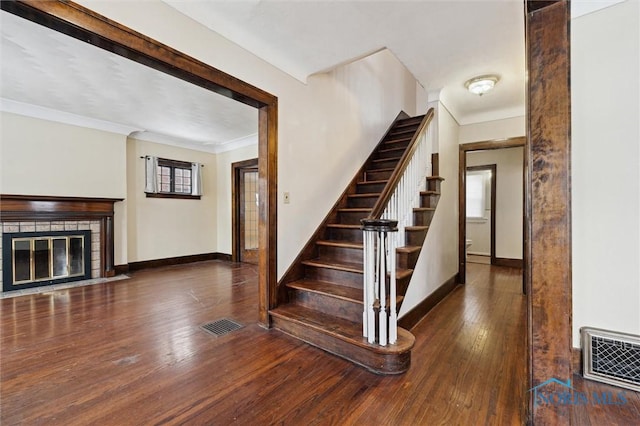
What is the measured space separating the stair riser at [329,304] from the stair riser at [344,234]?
850 mm

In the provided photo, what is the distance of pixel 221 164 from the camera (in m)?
6.24

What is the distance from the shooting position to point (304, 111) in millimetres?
2971

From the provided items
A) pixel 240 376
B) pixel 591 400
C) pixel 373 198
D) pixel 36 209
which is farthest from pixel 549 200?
pixel 36 209

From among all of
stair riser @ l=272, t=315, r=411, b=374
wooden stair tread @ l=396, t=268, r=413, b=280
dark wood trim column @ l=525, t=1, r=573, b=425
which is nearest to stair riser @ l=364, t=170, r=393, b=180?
wooden stair tread @ l=396, t=268, r=413, b=280

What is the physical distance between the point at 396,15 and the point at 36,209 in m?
5.12

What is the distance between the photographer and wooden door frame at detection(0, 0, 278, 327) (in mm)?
1440

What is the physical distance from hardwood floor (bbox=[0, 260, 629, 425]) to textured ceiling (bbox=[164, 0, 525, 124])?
249 centimetres

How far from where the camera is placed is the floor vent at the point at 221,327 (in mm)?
2504

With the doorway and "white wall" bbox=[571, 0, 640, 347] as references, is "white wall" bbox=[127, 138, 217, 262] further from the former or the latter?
"white wall" bbox=[571, 0, 640, 347]

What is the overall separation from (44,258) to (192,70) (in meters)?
4.05

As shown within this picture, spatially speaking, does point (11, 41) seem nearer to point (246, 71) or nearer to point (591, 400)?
point (246, 71)

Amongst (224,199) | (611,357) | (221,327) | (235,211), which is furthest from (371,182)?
(224,199)

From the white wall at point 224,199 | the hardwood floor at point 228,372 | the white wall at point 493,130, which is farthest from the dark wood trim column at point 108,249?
the white wall at point 493,130

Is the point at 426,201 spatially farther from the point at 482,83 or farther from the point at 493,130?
the point at 493,130
